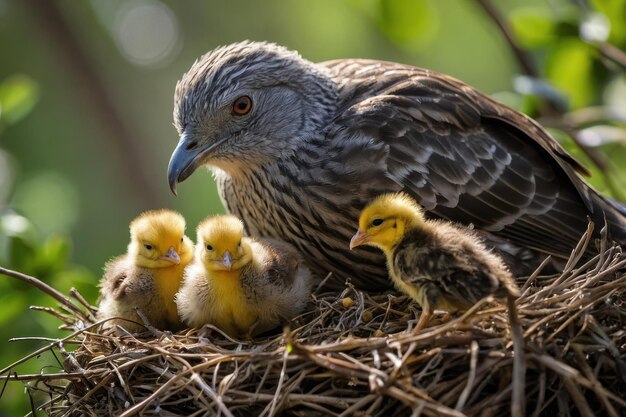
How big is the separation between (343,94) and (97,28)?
704 centimetres

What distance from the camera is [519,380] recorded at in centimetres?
395

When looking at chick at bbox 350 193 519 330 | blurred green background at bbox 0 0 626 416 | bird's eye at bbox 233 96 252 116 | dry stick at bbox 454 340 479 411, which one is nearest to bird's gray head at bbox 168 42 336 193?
bird's eye at bbox 233 96 252 116

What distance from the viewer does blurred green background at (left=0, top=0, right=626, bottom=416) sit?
614 cm

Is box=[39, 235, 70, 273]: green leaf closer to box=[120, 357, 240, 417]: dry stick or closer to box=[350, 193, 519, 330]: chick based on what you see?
box=[120, 357, 240, 417]: dry stick

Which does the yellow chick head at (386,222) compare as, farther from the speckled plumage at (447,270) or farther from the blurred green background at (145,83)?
the blurred green background at (145,83)

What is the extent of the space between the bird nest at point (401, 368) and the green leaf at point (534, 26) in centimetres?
183

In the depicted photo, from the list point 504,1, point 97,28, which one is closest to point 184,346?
point 97,28

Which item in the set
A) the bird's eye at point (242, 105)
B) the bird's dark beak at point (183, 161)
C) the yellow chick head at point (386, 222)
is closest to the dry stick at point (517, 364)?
the yellow chick head at point (386, 222)

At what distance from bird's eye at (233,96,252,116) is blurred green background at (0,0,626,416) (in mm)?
1175

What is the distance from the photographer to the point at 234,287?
5180mm

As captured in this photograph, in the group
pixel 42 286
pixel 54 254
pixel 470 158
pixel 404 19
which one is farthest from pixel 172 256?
pixel 404 19

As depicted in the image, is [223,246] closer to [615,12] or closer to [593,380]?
[593,380]

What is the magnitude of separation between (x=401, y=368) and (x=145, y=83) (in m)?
10.1

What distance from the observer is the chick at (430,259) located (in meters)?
4.41
